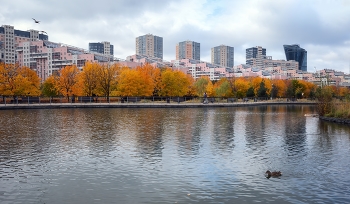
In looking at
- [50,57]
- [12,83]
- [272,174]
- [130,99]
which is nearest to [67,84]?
[12,83]

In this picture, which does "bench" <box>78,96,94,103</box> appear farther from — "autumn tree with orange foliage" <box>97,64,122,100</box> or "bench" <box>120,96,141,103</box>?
"bench" <box>120,96,141,103</box>

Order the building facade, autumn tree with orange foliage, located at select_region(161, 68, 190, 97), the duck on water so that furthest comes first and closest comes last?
the building facade < autumn tree with orange foliage, located at select_region(161, 68, 190, 97) < the duck on water

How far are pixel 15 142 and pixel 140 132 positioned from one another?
8.55 metres

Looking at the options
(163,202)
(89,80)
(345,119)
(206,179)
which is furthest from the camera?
(89,80)

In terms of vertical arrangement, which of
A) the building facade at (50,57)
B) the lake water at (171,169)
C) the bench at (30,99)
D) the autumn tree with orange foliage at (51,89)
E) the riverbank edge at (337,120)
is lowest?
the lake water at (171,169)

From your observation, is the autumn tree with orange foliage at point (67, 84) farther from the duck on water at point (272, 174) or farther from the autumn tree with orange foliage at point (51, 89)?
the duck on water at point (272, 174)

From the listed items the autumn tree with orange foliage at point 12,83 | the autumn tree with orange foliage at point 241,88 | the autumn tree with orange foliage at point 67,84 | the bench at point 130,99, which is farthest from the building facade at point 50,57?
the bench at point 130,99

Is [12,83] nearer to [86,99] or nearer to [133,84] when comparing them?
[86,99]

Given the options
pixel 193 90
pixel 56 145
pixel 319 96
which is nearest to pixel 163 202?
pixel 56 145

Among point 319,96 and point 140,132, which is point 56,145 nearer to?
point 140,132

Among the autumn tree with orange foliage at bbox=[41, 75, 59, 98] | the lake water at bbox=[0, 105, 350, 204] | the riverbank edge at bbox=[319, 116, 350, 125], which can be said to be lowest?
the lake water at bbox=[0, 105, 350, 204]

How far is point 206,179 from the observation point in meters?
12.6

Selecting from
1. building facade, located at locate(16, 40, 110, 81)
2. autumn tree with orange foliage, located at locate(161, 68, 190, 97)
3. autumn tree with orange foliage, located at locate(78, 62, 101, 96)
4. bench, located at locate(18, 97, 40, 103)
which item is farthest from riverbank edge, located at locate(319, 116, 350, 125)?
building facade, located at locate(16, 40, 110, 81)

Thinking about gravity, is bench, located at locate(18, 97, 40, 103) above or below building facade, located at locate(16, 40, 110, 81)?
below
